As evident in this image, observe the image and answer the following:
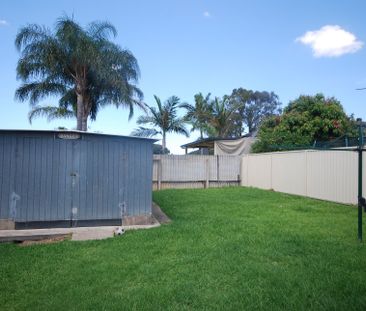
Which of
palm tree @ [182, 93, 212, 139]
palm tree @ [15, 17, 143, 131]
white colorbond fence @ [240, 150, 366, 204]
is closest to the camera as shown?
white colorbond fence @ [240, 150, 366, 204]

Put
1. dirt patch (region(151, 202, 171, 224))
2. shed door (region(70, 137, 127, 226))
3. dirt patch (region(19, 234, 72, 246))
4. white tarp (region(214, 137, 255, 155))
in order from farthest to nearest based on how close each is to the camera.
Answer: white tarp (region(214, 137, 255, 155)) < dirt patch (region(151, 202, 171, 224)) < shed door (region(70, 137, 127, 226)) < dirt patch (region(19, 234, 72, 246))

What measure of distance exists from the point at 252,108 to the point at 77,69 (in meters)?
28.2

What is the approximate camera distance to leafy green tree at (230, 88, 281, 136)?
38969 mm

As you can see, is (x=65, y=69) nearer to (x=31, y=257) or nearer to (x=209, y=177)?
(x=209, y=177)

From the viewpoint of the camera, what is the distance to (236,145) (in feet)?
63.4

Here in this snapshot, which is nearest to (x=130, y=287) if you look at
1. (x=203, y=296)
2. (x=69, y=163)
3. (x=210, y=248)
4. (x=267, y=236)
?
(x=203, y=296)

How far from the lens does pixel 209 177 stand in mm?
16484

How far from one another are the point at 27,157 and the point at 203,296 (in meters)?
4.74

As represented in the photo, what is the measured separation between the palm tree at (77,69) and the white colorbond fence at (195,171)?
11.3 ft

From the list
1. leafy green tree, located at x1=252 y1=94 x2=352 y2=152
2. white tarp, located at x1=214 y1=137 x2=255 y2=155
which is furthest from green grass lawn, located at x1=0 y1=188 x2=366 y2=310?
white tarp, located at x1=214 y1=137 x2=255 y2=155

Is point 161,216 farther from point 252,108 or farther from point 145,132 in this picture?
point 252,108

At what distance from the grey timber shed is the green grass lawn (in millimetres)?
975

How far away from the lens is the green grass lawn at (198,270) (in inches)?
138

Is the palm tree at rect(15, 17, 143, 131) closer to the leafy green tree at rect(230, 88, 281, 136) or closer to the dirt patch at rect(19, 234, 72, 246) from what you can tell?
the dirt patch at rect(19, 234, 72, 246)
